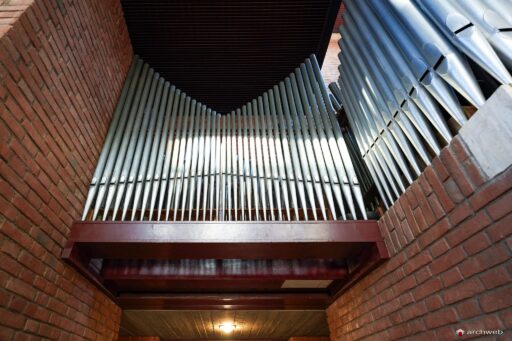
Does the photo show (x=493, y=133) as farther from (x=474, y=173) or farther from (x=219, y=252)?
(x=219, y=252)

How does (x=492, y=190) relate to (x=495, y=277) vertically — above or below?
above

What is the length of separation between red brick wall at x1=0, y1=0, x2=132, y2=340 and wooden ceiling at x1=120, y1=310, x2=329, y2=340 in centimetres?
131

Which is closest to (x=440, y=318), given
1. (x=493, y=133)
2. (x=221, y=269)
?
(x=493, y=133)

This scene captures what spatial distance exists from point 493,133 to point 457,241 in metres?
0.55

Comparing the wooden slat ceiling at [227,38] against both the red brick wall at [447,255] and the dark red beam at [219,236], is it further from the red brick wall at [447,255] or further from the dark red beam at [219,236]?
the red brick wall at [447,255]

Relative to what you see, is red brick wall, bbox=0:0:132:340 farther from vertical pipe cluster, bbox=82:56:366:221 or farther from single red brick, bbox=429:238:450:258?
Result: single red brick, bbox=429:238:450:258

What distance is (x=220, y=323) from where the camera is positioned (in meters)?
4.65

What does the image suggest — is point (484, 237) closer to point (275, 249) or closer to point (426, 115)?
point (426, 115)

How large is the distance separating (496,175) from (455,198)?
26 cm

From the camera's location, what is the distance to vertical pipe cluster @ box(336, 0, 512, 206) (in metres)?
1.46

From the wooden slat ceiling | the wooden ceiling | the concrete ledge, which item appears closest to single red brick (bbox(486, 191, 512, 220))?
the concrete ledge

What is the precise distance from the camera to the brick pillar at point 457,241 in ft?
4.22

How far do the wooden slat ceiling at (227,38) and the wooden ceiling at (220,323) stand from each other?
123 inches

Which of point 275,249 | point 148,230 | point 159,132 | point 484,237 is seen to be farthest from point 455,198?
point 159,132
